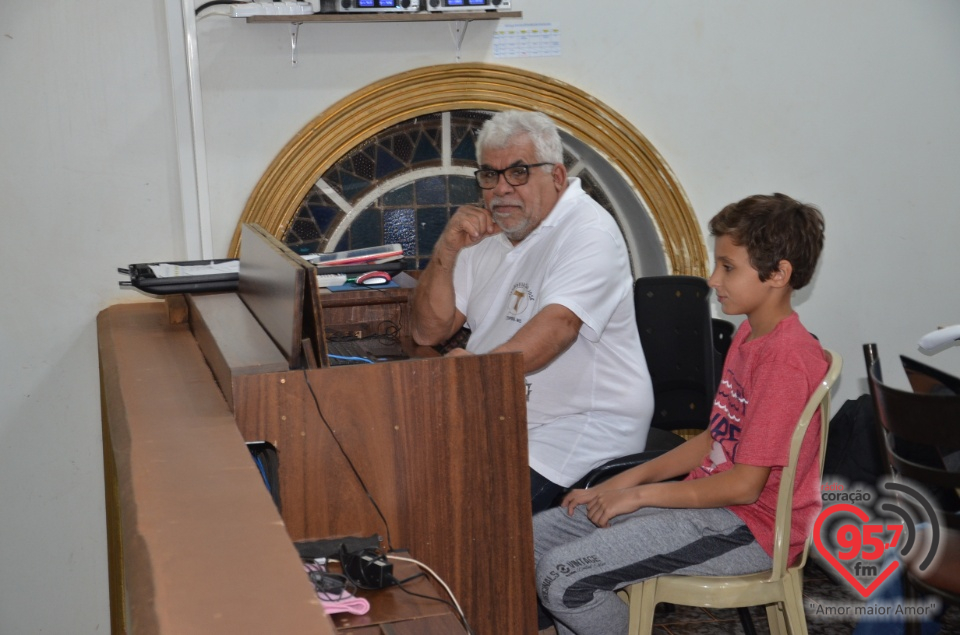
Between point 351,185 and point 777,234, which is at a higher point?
point 351,185

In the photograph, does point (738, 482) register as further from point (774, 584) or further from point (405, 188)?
point (405, 188)

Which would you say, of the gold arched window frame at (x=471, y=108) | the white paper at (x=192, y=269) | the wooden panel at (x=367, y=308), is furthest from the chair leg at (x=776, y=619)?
the gold arched window frame at (x=471, y=108)

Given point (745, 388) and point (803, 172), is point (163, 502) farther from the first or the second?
point (803, 172)

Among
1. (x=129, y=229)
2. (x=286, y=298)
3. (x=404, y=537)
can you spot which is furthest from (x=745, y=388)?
(x=129, y=229)

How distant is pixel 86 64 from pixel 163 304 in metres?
0.79

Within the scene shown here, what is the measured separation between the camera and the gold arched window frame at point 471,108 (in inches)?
132

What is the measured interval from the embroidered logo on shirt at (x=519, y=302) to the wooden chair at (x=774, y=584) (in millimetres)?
813

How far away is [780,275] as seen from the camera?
2068mm

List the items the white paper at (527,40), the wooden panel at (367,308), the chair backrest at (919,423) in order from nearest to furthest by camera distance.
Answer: the chair backrest at (919,423) → the wooden panel at (367,308) → the white paper at (527,40)

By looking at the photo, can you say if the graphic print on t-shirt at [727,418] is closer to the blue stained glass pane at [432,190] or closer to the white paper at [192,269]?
the white paper at [192,269]

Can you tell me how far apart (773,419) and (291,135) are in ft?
6.62

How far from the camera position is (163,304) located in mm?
3238

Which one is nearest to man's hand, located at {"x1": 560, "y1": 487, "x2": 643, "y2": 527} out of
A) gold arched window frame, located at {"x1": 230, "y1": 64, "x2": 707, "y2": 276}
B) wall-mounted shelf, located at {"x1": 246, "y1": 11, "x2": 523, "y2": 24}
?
gold arched window frame, located at {"x1": 230, "y1": 64, "x2": 707, "y2": 276}

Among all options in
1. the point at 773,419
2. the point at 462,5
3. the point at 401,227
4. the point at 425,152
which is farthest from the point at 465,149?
the point at 773,419
